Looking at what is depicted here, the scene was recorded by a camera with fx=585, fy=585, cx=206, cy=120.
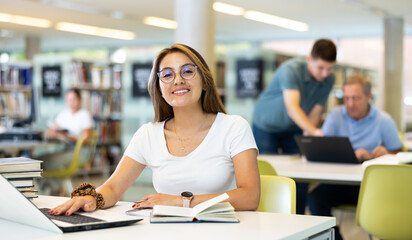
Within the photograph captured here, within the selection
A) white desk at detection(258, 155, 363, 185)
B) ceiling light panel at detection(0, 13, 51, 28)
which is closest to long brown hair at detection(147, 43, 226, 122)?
white desk at detection(258, 155, 363, 185)

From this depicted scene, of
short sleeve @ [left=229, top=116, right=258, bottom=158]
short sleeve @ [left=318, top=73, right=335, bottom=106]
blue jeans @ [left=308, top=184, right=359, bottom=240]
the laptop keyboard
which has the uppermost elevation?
short sleeve @ [left=318, top=73, right=335, bottom=106]

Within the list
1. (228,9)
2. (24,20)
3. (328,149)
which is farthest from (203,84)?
(24,20)

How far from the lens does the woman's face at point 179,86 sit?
220cm

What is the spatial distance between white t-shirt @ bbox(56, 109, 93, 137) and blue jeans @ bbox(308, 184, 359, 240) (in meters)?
4.34

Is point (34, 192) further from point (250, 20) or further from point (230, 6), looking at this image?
point (250, 20)

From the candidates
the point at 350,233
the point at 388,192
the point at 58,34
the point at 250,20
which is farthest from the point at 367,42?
the point at 388,192

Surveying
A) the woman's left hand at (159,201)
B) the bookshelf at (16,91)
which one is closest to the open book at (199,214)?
the woman's left hand at (159,201)

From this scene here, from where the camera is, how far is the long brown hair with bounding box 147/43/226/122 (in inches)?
87.8

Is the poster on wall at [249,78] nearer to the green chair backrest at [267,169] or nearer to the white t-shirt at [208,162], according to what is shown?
the green chair backrest at [267,169]

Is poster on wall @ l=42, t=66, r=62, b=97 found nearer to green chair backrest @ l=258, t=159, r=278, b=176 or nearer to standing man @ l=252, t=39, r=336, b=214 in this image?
standing man @ l=252, t=39, r=336, b=214

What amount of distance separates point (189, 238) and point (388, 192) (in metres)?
1.53

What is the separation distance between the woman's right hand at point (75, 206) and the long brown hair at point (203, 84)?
1.93ft

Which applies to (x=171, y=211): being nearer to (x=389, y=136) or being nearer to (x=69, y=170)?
(x=389, y=136)

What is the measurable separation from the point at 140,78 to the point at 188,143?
19.9 feet
